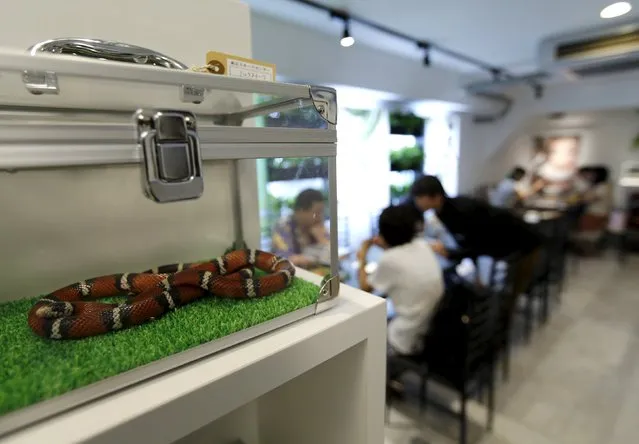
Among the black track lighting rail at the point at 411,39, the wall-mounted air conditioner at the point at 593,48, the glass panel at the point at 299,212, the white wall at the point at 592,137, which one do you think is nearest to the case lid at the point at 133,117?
the glass panel at the point at 299,212

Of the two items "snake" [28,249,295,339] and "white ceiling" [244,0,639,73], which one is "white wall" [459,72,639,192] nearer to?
"white ceiling" [244,0,639,73]

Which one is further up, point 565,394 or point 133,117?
point 133,117

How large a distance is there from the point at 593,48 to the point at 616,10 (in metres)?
0.44

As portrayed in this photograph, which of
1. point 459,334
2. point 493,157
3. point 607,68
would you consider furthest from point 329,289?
point 493,157

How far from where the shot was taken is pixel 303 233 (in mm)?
1187

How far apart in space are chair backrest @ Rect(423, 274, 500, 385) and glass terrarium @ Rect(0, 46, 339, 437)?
1.04m

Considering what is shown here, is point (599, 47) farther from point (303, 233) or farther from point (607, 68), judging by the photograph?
point (303, 233)

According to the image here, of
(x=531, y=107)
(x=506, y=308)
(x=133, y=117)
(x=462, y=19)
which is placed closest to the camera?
(x=133, y=117)

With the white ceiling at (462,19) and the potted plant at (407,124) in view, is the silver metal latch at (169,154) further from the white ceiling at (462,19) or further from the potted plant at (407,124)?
the potted plant at (407,124)

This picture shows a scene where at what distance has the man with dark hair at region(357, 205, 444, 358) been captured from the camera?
1764 mm

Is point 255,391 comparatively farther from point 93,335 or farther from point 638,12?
point 638,12

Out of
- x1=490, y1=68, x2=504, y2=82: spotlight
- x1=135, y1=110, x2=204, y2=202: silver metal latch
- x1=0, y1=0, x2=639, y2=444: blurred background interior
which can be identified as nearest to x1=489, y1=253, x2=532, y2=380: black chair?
x1=0, y1=0, x2=639, y2=444: blurred background interior

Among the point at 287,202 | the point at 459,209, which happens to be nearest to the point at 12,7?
the point at 287,202

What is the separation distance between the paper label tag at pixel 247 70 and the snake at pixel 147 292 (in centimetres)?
43
